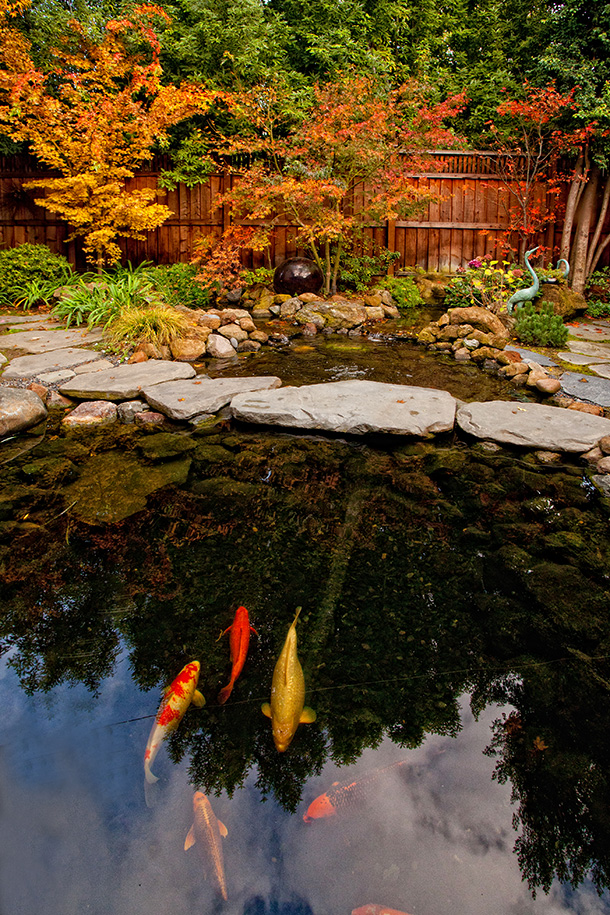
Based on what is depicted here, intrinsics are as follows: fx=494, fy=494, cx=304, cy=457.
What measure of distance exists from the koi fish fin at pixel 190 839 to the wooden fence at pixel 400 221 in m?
8.69

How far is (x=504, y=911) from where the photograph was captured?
0.97 m

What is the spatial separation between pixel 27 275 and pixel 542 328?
7125 millimetres

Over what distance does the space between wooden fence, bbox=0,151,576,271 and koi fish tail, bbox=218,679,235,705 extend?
27.3ft

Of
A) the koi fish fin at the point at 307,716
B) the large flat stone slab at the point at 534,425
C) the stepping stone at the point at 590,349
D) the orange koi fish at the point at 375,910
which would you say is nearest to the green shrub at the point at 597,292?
the stepping stone at the point at 590,349

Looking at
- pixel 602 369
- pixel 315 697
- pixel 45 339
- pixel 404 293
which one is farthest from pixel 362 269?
pixel 315 697

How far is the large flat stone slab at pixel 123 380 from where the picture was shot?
13.0 ft

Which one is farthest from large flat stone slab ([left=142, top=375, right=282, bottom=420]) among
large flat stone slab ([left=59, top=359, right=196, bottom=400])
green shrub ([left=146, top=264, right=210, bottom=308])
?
green shrub ([left=146, top=264, right=210, bottom=308])

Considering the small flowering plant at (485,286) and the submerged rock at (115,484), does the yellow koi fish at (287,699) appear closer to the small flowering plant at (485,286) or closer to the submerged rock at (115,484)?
the submerged rock at (115,484)

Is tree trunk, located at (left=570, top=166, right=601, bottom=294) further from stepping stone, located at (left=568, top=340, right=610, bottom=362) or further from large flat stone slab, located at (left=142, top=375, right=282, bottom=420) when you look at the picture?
large flat stone slab, located at (left=142, top=375, right=282, bottom=420)

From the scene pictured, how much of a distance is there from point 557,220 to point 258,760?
976 centimetres

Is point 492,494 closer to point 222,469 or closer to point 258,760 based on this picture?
point 222,469

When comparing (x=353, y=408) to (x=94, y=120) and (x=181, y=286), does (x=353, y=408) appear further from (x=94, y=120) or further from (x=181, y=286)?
(x=94, y=120)

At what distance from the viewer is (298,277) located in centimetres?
733

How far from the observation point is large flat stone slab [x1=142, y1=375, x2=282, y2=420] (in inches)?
142
